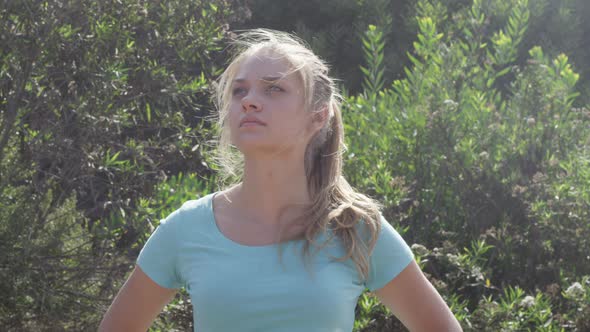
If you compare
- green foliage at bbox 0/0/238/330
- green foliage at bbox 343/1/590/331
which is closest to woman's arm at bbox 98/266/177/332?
green foliage at bbox 0/0/238/330

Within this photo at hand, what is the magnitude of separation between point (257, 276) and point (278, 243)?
126 mm

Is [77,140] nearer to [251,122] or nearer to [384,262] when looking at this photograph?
[251,122]

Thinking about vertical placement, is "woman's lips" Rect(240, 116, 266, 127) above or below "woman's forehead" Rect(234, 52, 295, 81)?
below

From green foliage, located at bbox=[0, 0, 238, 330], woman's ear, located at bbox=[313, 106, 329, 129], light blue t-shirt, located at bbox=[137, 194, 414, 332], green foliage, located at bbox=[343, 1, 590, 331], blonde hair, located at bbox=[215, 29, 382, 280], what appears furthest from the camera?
green foliage, located at bbox=[343, 1, 590, 331]

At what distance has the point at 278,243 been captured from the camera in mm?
2207

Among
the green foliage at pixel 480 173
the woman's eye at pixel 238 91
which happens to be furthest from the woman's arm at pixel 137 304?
the green foliage at pixel 480 173

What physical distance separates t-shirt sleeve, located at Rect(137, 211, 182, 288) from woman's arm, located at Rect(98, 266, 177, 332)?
19 millimetres

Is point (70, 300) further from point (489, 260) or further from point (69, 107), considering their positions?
point (489, 260)

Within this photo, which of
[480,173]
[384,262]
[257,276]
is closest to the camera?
[257,276]

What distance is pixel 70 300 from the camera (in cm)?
427

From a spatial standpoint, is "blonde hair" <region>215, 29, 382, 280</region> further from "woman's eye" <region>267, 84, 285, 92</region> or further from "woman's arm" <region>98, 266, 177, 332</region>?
"woman's arm" <region>98, 266, 177, 332</region>

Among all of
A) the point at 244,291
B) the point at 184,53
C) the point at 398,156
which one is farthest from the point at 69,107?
the point at 244,291

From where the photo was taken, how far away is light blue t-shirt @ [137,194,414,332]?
2082 mm

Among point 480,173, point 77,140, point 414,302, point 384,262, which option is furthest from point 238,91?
point 480,173
